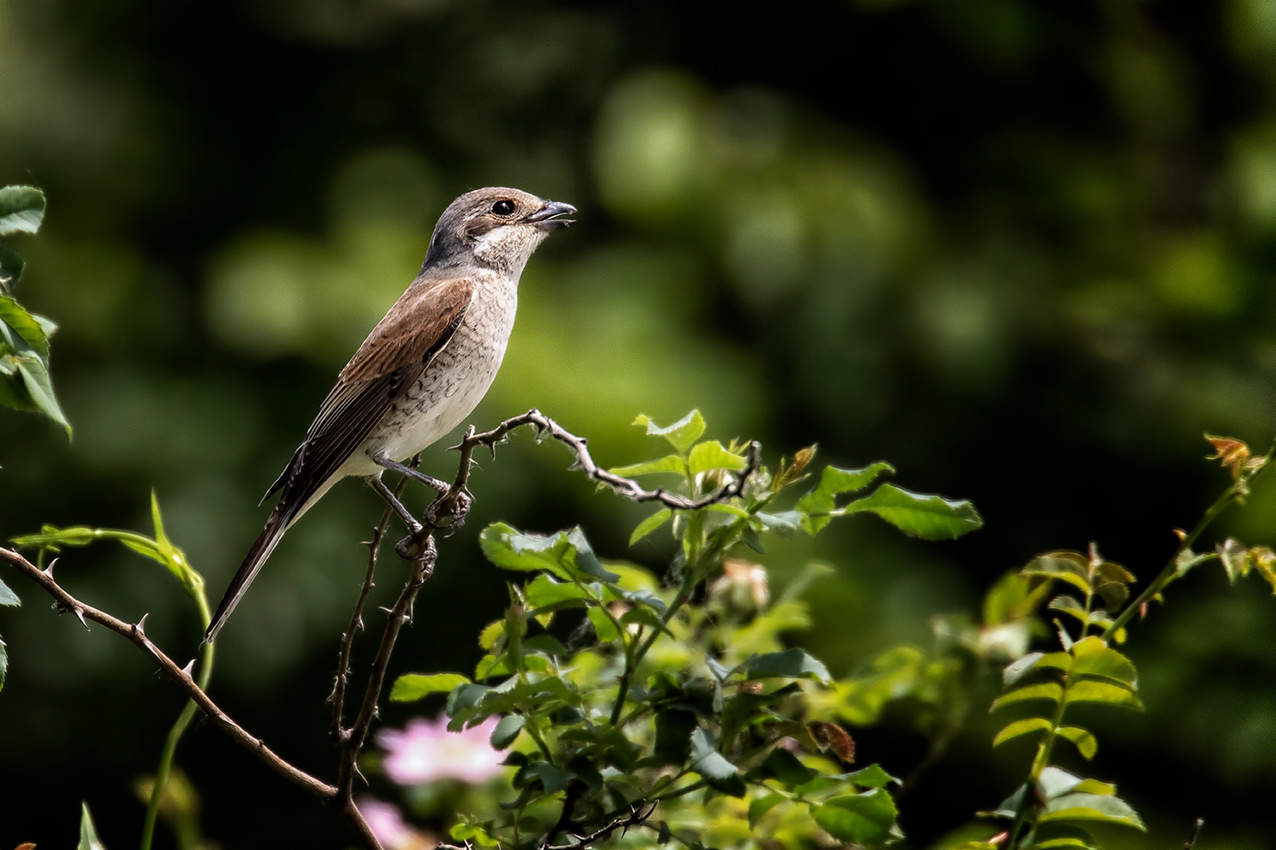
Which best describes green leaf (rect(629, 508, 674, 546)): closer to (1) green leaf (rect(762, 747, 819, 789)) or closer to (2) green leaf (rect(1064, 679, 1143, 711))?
(1) green leaf (rect(762, 747, 819, 789))

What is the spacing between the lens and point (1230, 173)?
6750 mm

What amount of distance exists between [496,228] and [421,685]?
2.48 meters

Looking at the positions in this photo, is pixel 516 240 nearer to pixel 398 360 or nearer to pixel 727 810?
pixel 398 360

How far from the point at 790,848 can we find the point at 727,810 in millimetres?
172

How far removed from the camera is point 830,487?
5.12ft

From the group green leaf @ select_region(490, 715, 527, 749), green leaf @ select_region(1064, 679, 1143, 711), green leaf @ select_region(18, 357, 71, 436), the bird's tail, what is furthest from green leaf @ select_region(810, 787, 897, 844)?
the bird's tail

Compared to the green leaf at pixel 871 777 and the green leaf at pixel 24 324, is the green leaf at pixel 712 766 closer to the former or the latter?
the green leaf at pixel 871 777

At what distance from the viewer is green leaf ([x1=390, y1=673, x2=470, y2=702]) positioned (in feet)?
5.88

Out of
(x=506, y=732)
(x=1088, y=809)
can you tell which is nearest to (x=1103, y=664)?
(x=1088, y=809)

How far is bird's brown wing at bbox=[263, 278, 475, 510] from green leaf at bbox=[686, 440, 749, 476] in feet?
6.09

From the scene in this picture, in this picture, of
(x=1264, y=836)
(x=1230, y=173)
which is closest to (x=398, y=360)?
(x=1264, y=836)

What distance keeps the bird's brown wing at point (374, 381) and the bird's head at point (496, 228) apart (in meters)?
0.31

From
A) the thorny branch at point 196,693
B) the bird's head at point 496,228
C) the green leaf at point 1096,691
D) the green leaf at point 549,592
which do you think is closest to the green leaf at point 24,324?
the thorny branch at point 196,693

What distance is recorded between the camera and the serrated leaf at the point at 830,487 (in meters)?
1.53
